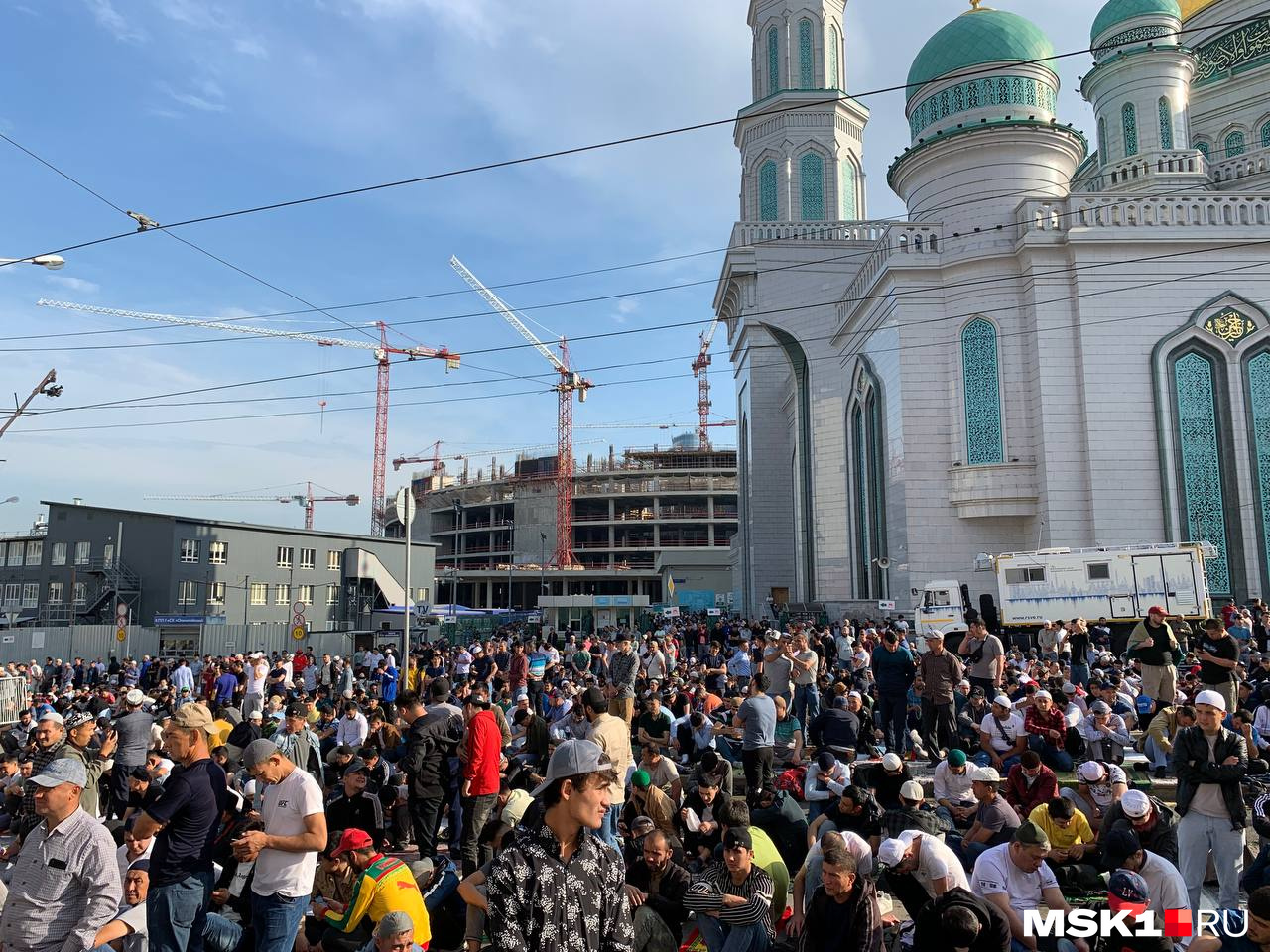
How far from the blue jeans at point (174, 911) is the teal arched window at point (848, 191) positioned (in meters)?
37.9

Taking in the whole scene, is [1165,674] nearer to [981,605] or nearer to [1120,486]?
[981,605]

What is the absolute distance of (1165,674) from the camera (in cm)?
1102

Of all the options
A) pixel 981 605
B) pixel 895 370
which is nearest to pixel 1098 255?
pixel 895 370

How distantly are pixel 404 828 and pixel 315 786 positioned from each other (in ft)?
15.6

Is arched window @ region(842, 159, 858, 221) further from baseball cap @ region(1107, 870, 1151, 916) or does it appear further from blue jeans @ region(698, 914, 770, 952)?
blue jeans @ region(698, 914, 770, 952)

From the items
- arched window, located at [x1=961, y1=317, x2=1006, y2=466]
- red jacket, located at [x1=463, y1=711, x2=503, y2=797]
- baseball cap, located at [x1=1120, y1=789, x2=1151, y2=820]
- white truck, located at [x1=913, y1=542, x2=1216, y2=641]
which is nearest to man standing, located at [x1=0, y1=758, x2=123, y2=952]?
red jacket, located at [x1=463, y1=711, x2=503, y2=797]

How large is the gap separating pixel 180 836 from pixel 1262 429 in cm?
2710

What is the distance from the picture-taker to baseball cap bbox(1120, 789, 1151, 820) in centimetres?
636

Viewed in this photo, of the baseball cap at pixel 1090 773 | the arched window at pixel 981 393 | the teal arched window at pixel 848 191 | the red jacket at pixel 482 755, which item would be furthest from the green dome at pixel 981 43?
the red jacket at pixel 482 755

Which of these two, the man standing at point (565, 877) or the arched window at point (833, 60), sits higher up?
the arched window at point (833, 60)

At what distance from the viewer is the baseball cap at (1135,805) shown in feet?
20.9

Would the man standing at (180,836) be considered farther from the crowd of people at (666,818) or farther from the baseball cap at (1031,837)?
the baseball cap at (1031,837)

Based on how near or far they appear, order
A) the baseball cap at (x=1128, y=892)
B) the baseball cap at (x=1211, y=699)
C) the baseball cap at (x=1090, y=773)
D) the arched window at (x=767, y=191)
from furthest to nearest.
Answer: the arched window at (x=767, y=191), the baseball cap at (x=1090, y=773), the baseball cap at (x=1211, y=699), the baseball cap at (x=1128, y=892)

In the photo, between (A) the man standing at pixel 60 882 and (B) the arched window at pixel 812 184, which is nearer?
(A) the man standing at pixel 60 882
